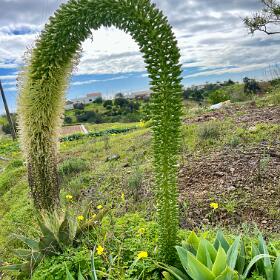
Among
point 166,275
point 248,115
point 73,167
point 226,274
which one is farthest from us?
point 248,115

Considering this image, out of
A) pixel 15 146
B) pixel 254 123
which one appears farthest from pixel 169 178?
pixel 15 146

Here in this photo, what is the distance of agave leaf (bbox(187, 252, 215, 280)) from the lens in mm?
2447

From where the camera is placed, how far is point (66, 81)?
306 cm

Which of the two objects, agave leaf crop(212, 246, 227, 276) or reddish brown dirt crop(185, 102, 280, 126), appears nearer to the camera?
agave leaf crop(212, 246, 227, 276)

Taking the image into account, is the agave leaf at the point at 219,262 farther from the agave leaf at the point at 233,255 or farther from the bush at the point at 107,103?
the bush at the point at 107,103

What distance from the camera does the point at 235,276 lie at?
98.5 inches

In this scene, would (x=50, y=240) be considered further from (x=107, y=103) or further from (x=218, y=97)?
(x=107, y=103)

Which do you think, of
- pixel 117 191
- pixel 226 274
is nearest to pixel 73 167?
pixel 117 191

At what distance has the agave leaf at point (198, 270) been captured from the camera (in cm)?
245

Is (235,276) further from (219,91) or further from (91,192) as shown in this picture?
(219,91)

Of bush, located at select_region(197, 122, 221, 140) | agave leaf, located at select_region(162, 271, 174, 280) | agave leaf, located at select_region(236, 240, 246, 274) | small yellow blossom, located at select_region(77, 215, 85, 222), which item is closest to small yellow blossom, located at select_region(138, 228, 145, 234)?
small yellow blossom, located at select_region(77, 215, 85, 222)

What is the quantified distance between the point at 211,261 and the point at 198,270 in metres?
0.24

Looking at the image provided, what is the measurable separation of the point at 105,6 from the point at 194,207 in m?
3.88

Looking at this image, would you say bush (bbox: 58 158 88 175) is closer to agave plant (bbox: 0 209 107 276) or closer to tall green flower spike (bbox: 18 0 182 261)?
agave plant (bbox: 0 209 107 276)
